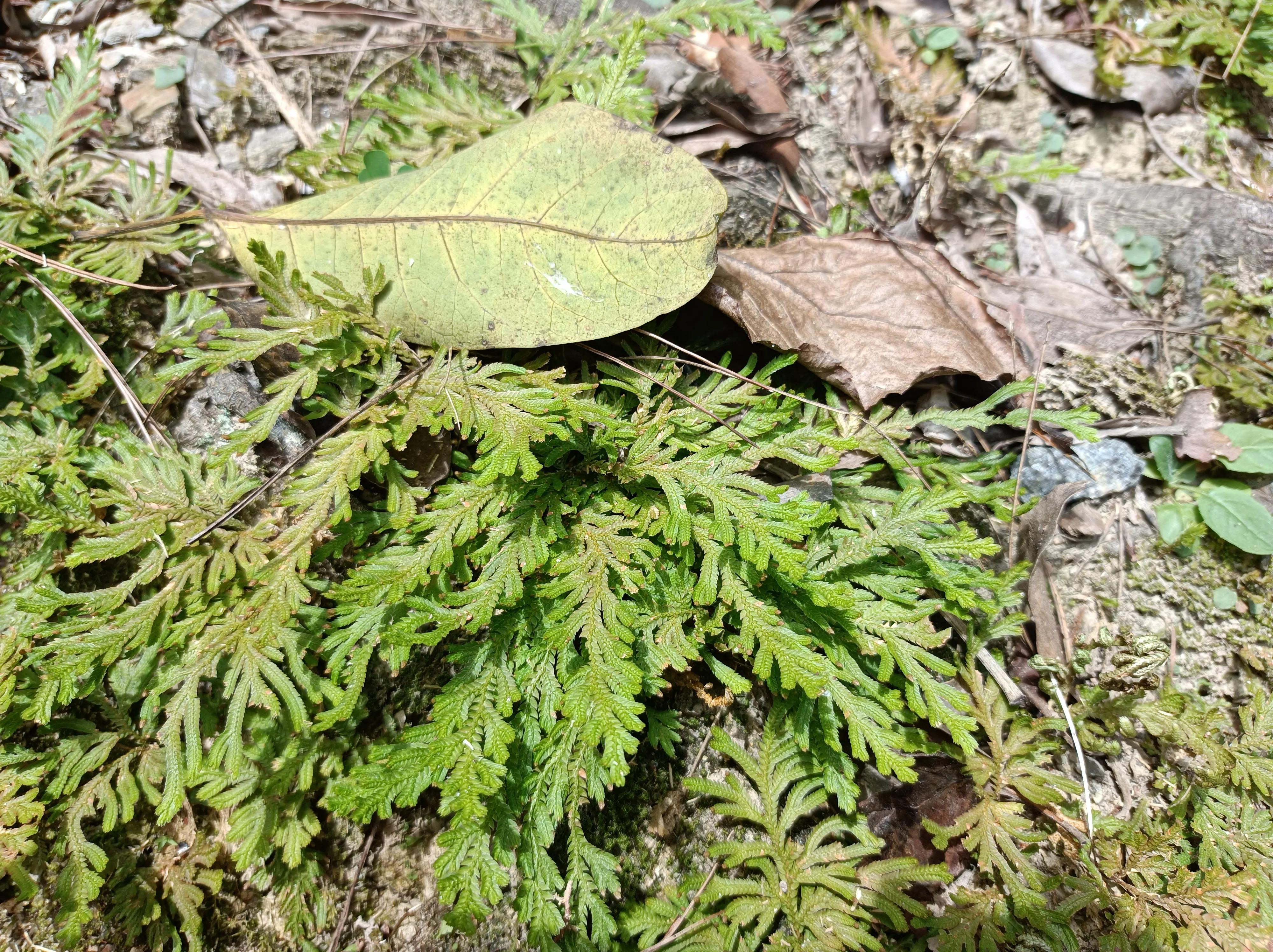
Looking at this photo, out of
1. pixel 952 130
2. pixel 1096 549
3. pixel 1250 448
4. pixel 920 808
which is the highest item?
pixel 952 130

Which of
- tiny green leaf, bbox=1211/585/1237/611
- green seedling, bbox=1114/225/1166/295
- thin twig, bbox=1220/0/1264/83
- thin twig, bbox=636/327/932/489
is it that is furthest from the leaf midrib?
thin twig, bbox=1220/0/1264/83

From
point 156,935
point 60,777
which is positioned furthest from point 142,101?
point 156,935

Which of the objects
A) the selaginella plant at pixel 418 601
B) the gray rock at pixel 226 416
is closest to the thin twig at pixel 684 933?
the selaginella plant at pixel 418 601

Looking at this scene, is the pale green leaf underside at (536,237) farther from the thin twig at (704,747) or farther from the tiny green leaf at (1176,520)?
Answer: the tiny green leaf at (1176,520)

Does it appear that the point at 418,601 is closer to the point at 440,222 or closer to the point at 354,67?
the point at 440,222

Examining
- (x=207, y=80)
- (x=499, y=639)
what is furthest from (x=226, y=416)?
(x=207, y=80)

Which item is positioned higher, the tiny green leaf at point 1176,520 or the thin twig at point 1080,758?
the tiny green leaf at point 1176,520
